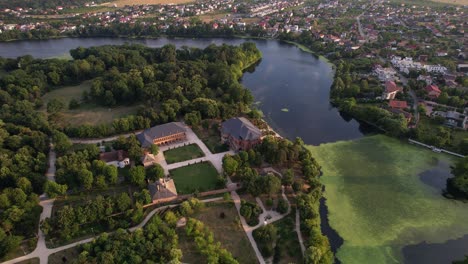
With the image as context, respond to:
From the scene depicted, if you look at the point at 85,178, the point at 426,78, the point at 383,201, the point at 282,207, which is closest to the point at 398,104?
the point at 426,78

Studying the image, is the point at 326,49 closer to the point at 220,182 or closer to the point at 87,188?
the point at 220,182

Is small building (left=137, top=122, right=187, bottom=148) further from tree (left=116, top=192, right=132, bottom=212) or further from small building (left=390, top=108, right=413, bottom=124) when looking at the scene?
small building (left=390, top=108, right=413, bottom=124)

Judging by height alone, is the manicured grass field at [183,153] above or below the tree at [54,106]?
below

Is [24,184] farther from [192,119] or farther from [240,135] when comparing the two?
[240,135]

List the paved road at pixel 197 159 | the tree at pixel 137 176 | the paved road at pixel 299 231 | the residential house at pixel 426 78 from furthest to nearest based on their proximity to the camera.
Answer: the residential house at pixel 426 78 → the paved road at pixel 197 159 → the tree at pixel 137 176 → the paved road at pixel 299 231

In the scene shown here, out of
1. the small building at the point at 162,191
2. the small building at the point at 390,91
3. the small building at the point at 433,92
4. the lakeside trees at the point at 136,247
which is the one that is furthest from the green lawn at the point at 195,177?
the small building at the point at 433,92

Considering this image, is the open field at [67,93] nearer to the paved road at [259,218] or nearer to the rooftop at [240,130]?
the rooftop at [240,130]
